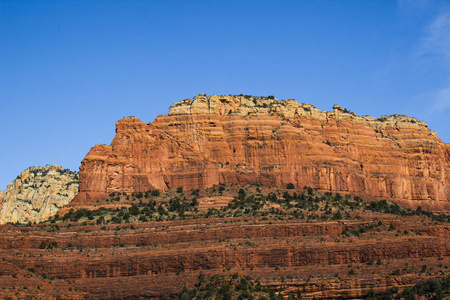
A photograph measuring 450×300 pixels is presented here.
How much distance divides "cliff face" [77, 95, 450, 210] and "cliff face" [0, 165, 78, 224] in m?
18.7

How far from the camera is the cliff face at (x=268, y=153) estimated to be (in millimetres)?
105750

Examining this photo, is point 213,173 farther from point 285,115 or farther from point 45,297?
point 45,297

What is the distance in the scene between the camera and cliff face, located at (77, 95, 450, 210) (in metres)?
106

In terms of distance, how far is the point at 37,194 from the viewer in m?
123

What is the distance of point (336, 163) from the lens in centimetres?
11075

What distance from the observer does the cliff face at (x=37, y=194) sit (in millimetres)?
120562

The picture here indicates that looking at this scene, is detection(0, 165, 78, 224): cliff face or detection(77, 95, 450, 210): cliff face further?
detection(0, 165, 78, 224): cliff face

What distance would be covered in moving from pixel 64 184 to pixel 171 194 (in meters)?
26.0

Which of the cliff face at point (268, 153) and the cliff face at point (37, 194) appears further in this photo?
the cliff face at point (37, 194)

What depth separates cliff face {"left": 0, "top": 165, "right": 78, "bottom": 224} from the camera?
120562mm

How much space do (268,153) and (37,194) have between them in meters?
33.4

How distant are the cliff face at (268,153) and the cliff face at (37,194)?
18743 mm

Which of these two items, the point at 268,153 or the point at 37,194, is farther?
the point at 37,194

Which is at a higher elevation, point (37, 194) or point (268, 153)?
point (268, 153)
